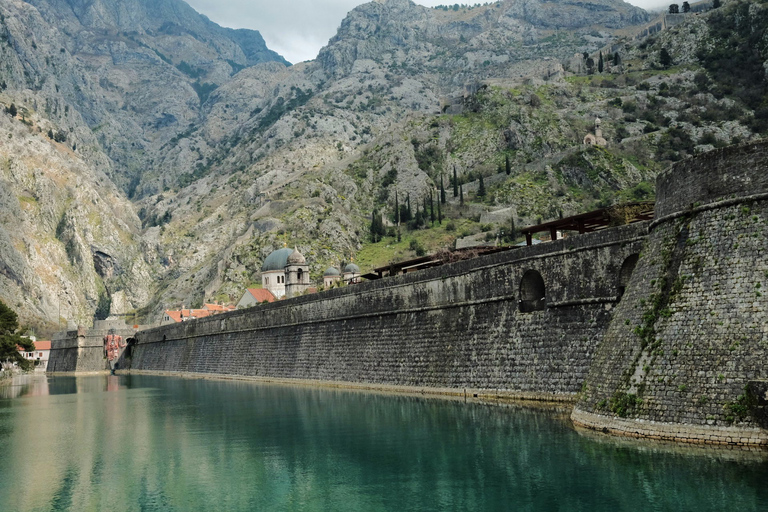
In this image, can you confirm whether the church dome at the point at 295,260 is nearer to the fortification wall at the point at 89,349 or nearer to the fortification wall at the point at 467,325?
the fortification wall at the point at 89,349

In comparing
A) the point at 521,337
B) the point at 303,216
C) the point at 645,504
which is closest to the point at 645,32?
the point at 303,216

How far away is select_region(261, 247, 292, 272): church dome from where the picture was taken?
10042cm

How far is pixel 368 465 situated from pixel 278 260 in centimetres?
8417

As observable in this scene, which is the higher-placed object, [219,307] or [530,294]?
[219,307]

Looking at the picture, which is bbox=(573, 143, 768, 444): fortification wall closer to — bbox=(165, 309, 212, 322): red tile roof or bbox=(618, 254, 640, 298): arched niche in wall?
bbox=(618, 254, 640, 298): arched niche in wall

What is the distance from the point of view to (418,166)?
13775 cm

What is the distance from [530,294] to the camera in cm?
2864

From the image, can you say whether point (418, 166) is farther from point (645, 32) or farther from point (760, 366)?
point (760, 366)

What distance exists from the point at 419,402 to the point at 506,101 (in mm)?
116326

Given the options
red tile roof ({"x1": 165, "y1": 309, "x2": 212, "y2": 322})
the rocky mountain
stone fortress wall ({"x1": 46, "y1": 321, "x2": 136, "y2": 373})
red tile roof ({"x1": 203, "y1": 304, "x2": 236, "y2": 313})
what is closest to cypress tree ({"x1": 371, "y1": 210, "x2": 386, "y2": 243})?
the rocky mountain

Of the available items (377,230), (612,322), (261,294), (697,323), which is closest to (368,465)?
(612,322)

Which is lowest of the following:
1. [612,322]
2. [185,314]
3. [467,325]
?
[612,322]

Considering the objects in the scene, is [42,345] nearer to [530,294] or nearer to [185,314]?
[185,314]

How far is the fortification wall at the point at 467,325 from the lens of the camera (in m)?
24.7
